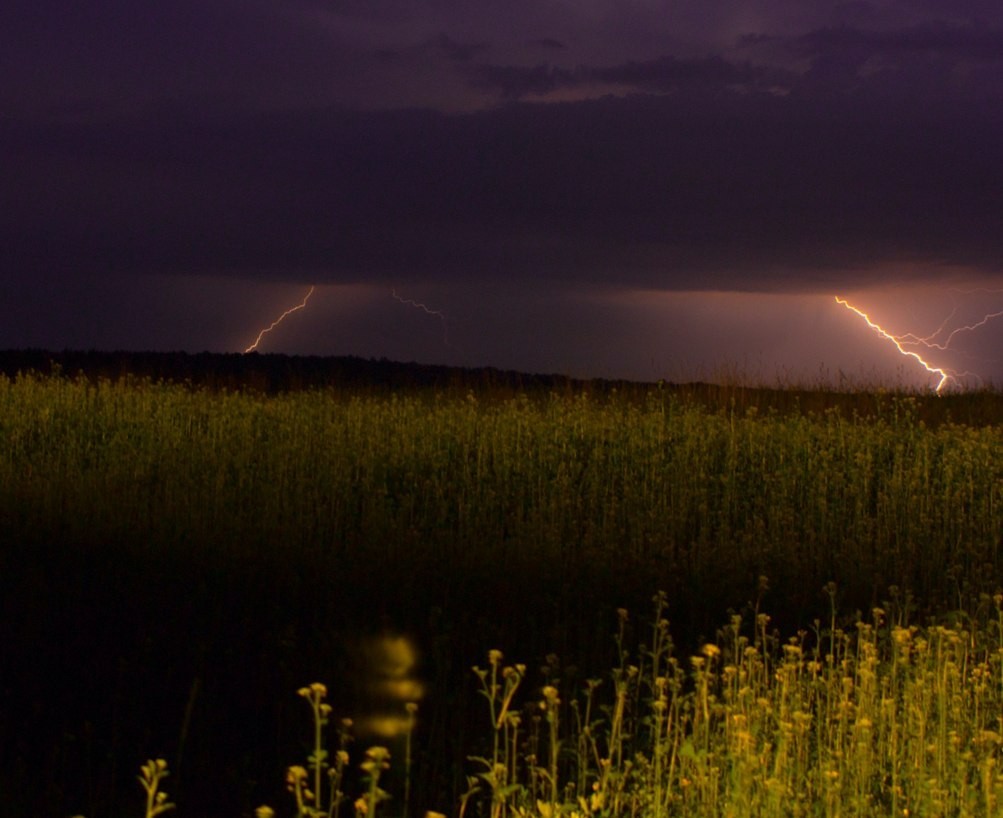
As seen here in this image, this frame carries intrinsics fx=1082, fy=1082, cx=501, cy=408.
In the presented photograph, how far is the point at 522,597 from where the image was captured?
22.5ft

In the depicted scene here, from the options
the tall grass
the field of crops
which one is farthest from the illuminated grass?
the tall grass

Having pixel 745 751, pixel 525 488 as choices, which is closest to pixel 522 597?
pixel 745 751

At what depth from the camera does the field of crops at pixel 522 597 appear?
4070 millimetres

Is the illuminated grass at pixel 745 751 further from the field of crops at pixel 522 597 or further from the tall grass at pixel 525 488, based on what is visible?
the tall grass at pixel 525 488

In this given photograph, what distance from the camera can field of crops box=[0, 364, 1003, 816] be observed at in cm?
407

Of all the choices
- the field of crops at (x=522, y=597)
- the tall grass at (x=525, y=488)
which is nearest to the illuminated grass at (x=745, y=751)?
the field of crops at (x=522, y=597)

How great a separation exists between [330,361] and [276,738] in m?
30.5

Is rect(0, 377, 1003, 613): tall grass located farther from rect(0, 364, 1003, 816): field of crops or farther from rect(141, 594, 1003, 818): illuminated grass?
rect(141, 594, 1003, 818): illuminated grass

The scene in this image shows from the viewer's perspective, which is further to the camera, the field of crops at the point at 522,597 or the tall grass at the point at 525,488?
the tall grass at the point at 525,488

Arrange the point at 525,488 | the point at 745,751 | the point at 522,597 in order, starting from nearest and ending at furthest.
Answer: the point at 745,751, the point at 522,597, the point at 525,488

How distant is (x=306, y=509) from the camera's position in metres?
9.54

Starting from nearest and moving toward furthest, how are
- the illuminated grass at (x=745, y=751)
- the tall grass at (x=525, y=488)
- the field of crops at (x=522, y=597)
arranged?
the illuminated grass at (x=745, y=751) < the field of crops at (x=522, y=597) < the tall grass at (x=525, y=488)

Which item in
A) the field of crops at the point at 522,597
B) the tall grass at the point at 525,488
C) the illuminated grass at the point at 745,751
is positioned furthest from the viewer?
the tall grass at the point at 525,488

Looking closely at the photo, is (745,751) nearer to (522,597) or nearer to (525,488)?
(522,597)
